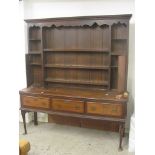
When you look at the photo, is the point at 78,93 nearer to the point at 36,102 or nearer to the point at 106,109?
the point at 106,109

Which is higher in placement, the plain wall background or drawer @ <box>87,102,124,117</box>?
the plain wall background

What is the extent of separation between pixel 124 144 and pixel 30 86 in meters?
1.82

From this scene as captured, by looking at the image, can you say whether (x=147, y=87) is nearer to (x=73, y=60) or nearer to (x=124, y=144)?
(x=124, y=144)

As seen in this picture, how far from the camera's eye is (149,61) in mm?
850

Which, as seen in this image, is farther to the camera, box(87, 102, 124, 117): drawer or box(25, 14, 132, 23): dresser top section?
box(25, 14, 132, 23): dresser top section

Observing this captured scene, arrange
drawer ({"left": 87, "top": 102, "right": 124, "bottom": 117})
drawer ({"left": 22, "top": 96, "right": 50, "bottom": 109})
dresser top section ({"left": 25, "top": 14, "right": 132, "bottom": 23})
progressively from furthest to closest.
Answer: drawer ({"left": 22, "top": 96, "right": 50, "bottom": 109}) < dresser top section ({"left": 25, "top": 14, "right": 132, "bottom": 23}) < drawer ({"left": 87, "top": 102, "right": 124, "bottom": 117})

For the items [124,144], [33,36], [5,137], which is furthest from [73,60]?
[5,137]

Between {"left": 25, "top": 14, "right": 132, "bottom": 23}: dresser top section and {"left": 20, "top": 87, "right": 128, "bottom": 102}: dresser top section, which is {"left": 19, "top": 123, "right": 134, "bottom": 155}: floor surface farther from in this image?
{"left": 25, "top": 14, "right": 132, "bottom": 23}: dresser top section

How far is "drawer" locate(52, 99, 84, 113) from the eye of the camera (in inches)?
118

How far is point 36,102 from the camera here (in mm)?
3246

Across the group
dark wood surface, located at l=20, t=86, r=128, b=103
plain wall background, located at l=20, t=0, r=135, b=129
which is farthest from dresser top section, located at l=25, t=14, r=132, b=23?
dark wood surface, located at l=20, t=86, r=128, b=103

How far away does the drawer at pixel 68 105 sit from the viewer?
2.99 metres

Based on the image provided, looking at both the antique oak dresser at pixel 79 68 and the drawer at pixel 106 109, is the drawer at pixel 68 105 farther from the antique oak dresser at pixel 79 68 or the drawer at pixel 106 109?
the drawer at pixel 106 109

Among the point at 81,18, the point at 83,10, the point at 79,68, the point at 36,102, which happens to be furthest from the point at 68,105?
the point at 83,10
